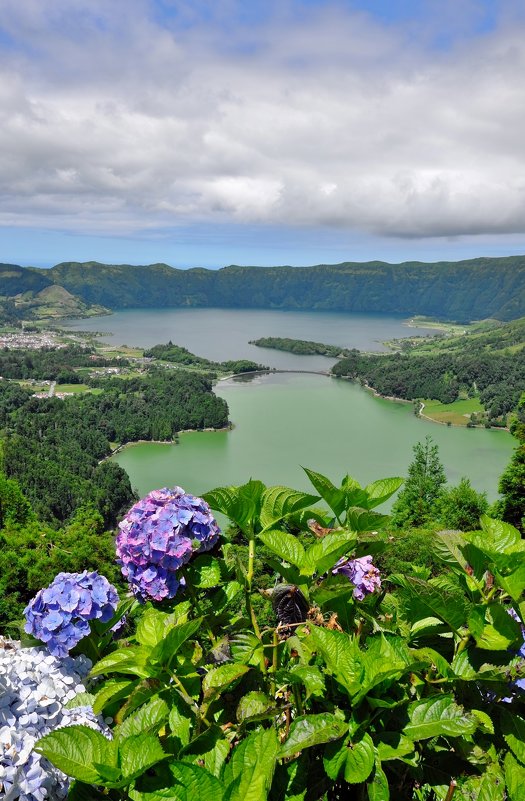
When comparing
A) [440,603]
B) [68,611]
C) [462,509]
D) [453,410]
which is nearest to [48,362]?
[453,410]

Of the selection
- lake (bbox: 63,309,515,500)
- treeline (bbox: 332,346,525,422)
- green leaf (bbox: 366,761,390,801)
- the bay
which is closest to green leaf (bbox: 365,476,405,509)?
green leaf (bbox: 366,761,390,801)

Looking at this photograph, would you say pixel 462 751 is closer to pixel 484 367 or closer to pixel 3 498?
pixel 3 498

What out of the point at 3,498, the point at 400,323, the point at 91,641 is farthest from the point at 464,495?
the point at 400,323

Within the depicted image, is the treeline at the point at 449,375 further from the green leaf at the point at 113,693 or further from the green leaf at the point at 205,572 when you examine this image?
the green leaf at the point at 113,693

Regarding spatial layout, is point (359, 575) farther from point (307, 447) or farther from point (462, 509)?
point (307, 447)

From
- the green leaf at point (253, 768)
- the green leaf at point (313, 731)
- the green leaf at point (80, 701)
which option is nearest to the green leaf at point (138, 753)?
the green leaf at point (253, 768)
